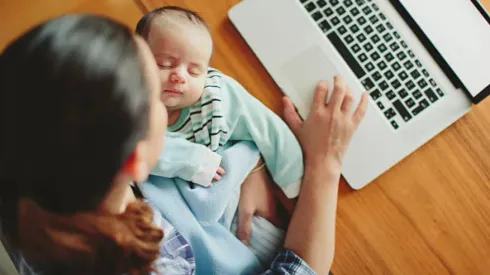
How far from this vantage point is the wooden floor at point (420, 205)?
2.59 ft

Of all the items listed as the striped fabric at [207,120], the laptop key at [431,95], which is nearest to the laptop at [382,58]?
the laptop key at [431,95]

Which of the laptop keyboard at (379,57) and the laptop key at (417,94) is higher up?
the laptop keyboard at (379,57)

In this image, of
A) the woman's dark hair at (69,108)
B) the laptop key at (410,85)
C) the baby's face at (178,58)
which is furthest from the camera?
the laptop key at (410,85)

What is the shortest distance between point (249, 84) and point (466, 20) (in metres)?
0.34

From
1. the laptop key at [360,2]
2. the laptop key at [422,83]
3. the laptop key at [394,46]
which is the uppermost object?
the laptop key at [360,2]

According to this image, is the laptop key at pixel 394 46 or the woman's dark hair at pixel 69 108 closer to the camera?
the woman's dark hair at pixel 69 108

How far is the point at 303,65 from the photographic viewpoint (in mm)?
818

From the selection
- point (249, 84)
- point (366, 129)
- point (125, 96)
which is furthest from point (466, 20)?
point (125, 96)

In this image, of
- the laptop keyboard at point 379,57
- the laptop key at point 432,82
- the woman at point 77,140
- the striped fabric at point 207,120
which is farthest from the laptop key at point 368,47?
the woman at point 77,140

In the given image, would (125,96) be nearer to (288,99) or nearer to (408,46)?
(288,99)

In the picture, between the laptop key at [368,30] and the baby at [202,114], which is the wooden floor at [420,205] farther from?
the laptop key at [368,30]

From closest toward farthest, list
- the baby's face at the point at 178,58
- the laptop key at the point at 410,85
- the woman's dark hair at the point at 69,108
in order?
the woman's dark hair at the point at 69,108
the baby's face at the point at 178,58
the laptop key at the point at 410,85

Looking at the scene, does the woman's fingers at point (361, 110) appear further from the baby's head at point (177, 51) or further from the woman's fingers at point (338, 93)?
the baby's head at point (177, 51)

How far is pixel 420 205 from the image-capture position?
0.80 m
